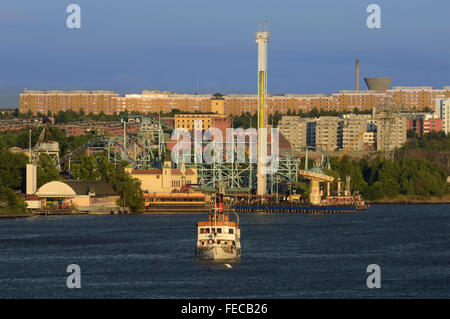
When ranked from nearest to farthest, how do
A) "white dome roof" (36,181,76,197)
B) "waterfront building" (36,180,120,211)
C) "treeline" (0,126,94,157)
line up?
"waterfront building" (36,180,120,211)
"white dome roof" (36,181,76,197)
"treeline" (0,126,94,157)

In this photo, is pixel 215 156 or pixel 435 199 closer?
pixel 215 156

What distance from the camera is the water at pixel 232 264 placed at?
4144 centimetres

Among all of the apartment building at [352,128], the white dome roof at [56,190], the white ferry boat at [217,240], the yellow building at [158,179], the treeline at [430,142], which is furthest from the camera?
the apartment building at [352,128]

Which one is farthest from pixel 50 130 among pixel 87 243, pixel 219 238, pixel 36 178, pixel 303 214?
pixel 219 238

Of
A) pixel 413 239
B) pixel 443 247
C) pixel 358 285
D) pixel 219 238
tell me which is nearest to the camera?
pixel 358 285

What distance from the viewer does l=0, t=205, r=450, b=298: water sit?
136 ft

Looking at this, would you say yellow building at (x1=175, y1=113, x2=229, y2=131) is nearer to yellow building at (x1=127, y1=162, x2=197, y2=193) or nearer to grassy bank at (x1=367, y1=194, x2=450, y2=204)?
grassy bank at (x1=367, y1=194, x2=450, y2=204)

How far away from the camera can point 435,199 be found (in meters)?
131

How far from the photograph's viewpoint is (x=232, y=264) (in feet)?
159

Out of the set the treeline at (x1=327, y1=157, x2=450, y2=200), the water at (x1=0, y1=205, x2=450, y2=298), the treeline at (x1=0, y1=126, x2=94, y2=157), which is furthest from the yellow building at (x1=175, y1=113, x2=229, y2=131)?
the water at (x1=0, y1=205, x2=450, y2=298)

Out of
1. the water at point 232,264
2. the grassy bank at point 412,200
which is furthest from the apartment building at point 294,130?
the water at point 232,264

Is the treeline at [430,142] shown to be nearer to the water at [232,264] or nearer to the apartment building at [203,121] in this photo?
the apartment building at [203,121]
